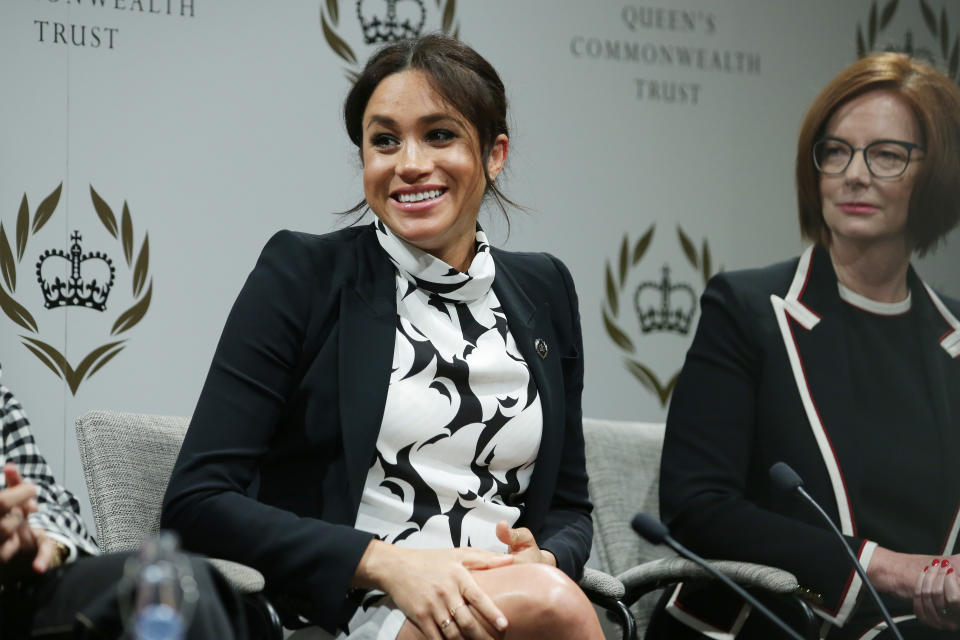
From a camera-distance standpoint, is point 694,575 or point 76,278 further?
point 76,278

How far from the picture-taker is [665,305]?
153 inches

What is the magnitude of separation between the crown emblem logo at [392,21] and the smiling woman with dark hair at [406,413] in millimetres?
951

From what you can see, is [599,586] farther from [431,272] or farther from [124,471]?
[124,471]

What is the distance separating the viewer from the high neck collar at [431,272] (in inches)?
97.3

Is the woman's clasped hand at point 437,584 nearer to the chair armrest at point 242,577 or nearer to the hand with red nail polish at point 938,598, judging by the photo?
the chair armrest at point 242,577

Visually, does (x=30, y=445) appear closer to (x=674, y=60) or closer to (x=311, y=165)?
(x=311, y=165)

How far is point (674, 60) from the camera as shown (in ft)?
12.8

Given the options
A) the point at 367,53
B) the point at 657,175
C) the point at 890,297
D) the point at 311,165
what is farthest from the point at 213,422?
the point at 657,175

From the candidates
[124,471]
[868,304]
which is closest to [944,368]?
[868,304]

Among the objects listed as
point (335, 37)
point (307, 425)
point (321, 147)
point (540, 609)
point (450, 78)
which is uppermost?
point (335, 37)

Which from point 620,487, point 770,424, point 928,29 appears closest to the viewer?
point 770,424

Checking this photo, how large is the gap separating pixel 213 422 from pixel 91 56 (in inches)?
55.4

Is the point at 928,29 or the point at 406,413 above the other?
the point at 928,29

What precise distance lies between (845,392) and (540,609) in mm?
1325
